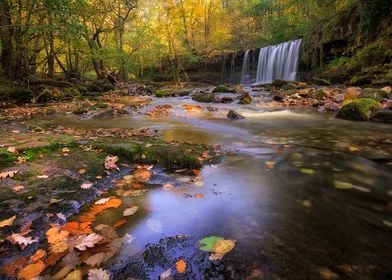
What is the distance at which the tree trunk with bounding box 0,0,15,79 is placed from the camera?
41.3ft

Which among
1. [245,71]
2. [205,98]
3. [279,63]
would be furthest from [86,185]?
[245,71]

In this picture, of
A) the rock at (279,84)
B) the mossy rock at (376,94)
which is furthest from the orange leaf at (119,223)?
the rock at (279,84)

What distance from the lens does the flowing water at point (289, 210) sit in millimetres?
2006

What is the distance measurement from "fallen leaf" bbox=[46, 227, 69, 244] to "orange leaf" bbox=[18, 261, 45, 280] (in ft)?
0.82

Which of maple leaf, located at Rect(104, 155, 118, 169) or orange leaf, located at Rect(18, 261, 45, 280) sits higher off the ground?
maple leaf, located at Rect(104, 155, 118, 169)

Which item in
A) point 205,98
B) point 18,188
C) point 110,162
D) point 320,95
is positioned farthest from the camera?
point 205,98

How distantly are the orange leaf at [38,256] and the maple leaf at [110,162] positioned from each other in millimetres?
1568

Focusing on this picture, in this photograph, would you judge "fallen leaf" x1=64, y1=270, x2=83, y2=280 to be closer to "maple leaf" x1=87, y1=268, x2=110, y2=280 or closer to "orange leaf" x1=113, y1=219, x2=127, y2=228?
"maple leaf" x1=87, y1=268, x2=110, y2=280

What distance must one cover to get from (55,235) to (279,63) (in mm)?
22986

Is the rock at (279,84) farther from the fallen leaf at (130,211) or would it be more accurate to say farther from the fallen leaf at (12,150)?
the fallen leaf at (130,211)

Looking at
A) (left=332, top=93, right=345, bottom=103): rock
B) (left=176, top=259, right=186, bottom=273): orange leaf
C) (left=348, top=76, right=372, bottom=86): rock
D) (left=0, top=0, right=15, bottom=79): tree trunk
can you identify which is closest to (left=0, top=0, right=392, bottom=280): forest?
(left=176, top=259, right=186, bottom=273): orange leaf

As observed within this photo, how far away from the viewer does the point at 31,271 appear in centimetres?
191

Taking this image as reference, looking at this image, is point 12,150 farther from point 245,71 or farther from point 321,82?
point 245,71

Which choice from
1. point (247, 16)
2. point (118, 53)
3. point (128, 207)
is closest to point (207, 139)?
point (128, 207)
